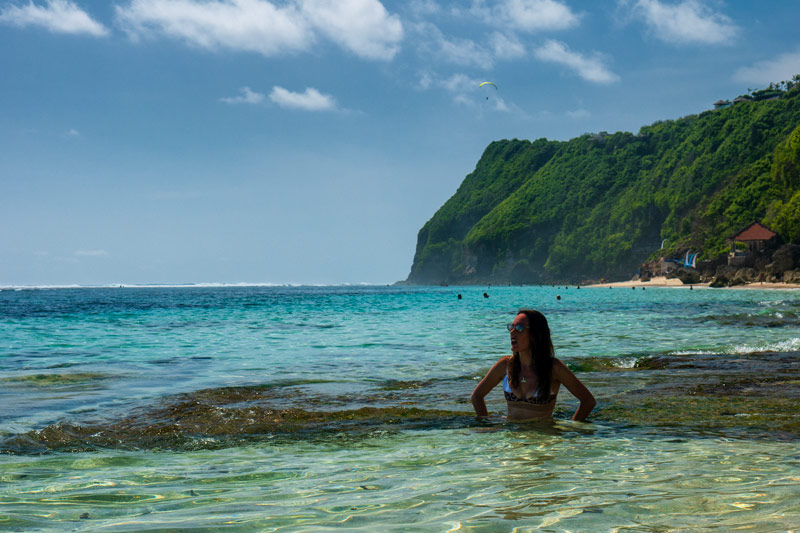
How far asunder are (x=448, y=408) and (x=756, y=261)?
98.7 meters

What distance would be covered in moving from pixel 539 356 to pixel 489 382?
2.45 feet

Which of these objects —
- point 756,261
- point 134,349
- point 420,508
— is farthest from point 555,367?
point 756,261

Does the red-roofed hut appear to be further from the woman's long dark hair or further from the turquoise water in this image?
the woman's long dark hair

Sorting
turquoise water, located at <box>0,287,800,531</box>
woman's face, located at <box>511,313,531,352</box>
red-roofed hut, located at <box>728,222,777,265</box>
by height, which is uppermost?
red-roofed hut, located at <box>728,222,777,265</box>

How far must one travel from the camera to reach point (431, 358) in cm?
1628

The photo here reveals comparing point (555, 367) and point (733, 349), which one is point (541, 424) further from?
point (733, 349)

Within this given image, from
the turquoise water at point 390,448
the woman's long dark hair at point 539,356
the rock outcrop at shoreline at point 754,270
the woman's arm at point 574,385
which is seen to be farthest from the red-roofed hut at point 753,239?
the woman's long dark hair at point 539,356

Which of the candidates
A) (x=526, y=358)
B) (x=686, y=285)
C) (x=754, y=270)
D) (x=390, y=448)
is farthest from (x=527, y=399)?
(x=686, y=285)

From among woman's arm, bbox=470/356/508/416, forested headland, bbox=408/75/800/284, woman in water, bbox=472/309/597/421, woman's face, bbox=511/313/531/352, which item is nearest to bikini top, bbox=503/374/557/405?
woman in water, bbox=472/309/597/421

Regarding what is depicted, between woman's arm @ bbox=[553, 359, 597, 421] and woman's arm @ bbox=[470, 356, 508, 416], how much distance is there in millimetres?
592

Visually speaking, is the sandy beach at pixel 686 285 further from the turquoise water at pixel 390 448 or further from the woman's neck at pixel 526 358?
Answer: the woman's neck at pixel 526 358

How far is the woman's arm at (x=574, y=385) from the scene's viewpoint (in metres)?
6.88

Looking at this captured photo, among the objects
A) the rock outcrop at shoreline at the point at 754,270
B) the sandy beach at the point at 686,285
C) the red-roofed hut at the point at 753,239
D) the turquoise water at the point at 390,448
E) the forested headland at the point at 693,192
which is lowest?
the turquoise water at the point at 390,448

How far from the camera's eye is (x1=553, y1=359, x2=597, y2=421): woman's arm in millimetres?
6879
